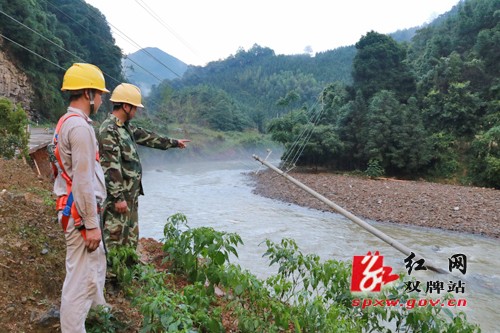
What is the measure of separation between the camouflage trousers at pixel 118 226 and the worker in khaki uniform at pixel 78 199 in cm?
94

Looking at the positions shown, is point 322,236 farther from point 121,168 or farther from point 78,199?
point 78,199

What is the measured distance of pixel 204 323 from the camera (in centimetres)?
237

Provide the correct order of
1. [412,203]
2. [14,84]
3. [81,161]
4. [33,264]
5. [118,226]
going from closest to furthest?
[81,161], [33,264], [118,226], [412,203], [14,84]

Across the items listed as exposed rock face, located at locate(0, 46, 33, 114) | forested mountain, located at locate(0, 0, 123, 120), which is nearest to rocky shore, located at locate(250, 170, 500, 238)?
forested mountain, located at locate(0, 0, 123, 120)

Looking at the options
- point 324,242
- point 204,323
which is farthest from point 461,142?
point 204,323

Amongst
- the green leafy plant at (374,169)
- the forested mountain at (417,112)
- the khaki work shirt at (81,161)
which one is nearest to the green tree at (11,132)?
the khaki work shirt at (81,161)

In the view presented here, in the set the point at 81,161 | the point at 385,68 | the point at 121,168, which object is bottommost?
the point at 121,168

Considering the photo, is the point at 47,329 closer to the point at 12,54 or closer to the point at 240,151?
the point at 12,54

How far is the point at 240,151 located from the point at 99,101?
37625mm

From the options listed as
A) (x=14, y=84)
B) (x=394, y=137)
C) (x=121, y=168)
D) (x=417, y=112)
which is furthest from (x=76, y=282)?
(x=14, y=84)

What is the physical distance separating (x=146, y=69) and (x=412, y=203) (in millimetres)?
10179

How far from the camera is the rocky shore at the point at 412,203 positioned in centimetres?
1130

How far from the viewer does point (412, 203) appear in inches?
532

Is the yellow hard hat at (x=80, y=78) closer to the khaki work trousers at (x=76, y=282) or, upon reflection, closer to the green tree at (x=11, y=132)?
the khaki work trousers at (x=76, y=282)
